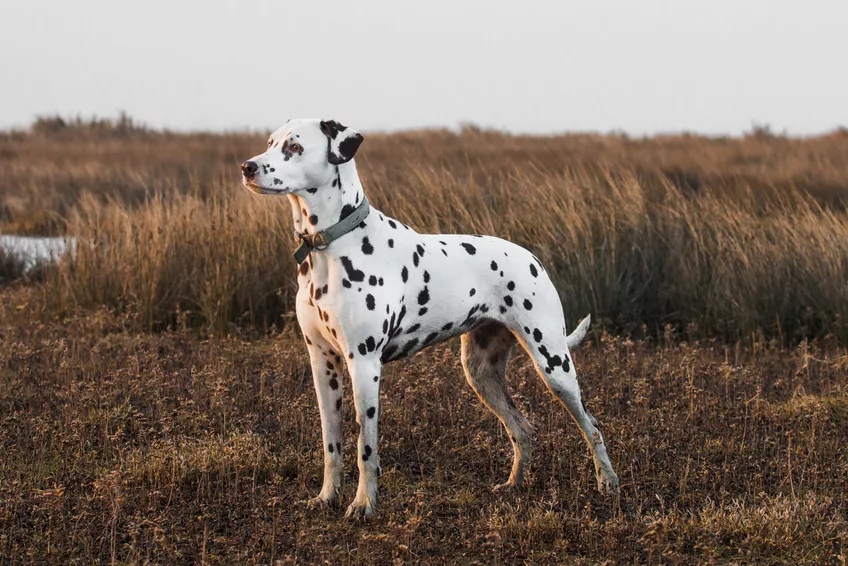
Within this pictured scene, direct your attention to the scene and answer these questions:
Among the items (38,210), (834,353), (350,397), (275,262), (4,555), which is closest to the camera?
(4,555)

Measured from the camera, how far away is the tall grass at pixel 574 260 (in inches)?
393

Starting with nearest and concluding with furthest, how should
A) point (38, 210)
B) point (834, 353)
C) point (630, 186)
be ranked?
point (834, 353) → point (630, 186) → point (38, 210)

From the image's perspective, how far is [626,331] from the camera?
32.3 feet

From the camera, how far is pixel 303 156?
484cm

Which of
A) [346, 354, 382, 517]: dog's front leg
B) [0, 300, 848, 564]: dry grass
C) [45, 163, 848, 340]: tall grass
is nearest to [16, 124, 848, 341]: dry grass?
[45, 163, 848, 340]: tall grass

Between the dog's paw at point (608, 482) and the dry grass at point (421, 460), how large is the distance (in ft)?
0.25

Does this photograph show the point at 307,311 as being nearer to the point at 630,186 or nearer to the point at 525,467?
the point at 525,467

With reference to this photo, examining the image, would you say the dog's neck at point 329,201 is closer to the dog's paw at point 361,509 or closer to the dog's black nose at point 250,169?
the dog's black nose at point 250,169

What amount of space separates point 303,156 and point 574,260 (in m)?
5.77

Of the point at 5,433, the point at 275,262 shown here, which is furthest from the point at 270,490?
the point at 275,262

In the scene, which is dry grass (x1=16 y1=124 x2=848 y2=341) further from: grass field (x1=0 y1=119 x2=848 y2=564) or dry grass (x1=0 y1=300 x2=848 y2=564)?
dry grass (x1=0 y1=300 x2=848 y2=564)

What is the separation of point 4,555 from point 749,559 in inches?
145

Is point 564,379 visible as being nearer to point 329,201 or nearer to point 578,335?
point 578,335

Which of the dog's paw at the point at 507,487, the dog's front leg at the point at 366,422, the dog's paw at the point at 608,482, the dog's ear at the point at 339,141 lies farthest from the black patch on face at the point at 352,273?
the dog's paw at the point at 608,482
